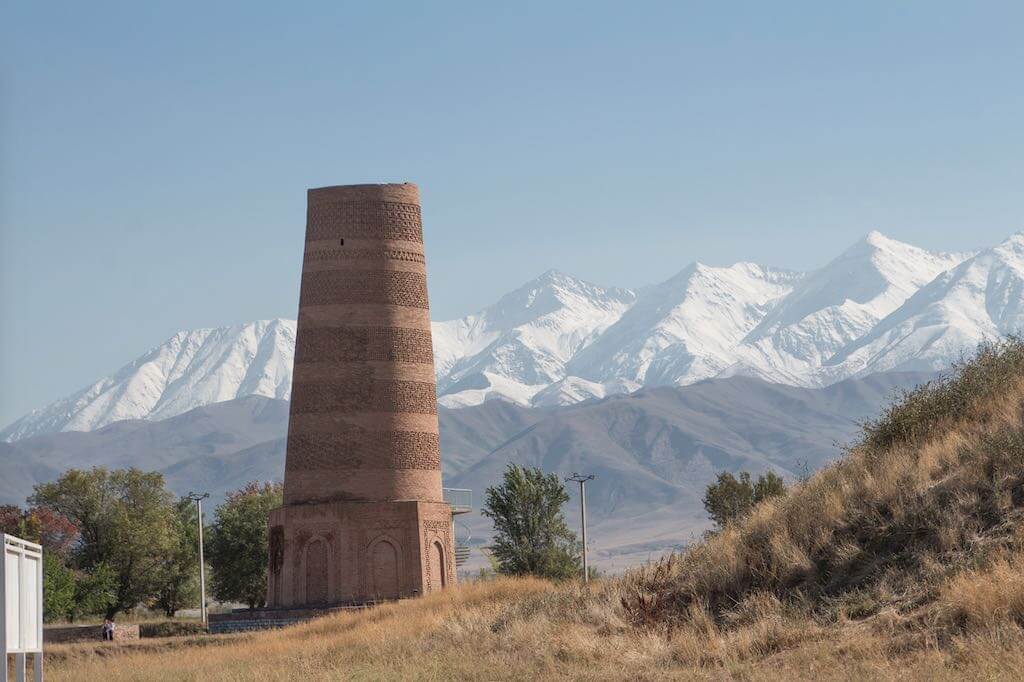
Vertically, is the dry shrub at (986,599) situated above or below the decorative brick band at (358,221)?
below

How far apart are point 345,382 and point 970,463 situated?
3115cm

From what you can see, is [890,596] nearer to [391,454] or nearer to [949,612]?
[949,612]

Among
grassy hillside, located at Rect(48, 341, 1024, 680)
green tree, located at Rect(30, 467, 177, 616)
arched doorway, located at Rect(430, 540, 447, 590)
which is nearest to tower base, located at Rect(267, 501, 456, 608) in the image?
arched doorway, located at Rect(430, 540, 447, 590)

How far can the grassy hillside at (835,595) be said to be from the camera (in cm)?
1931

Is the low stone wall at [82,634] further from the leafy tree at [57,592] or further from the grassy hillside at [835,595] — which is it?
the grassy hillside at [835,595]

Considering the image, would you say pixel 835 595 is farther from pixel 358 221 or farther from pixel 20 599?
pixel 358 221

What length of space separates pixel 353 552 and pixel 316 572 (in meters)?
1.52

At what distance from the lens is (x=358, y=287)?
52.7 meters

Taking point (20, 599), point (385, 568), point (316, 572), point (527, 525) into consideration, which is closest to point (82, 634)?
point (316, 572)

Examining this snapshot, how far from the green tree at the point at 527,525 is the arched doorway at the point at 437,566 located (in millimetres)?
17181

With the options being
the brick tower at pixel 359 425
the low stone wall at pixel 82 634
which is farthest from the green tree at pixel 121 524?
the brick tower at pixel 359 425

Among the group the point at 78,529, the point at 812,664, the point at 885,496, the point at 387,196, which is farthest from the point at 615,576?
the point at 78,529

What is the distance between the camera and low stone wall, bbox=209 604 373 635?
5012 cm

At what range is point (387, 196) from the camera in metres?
54.0
